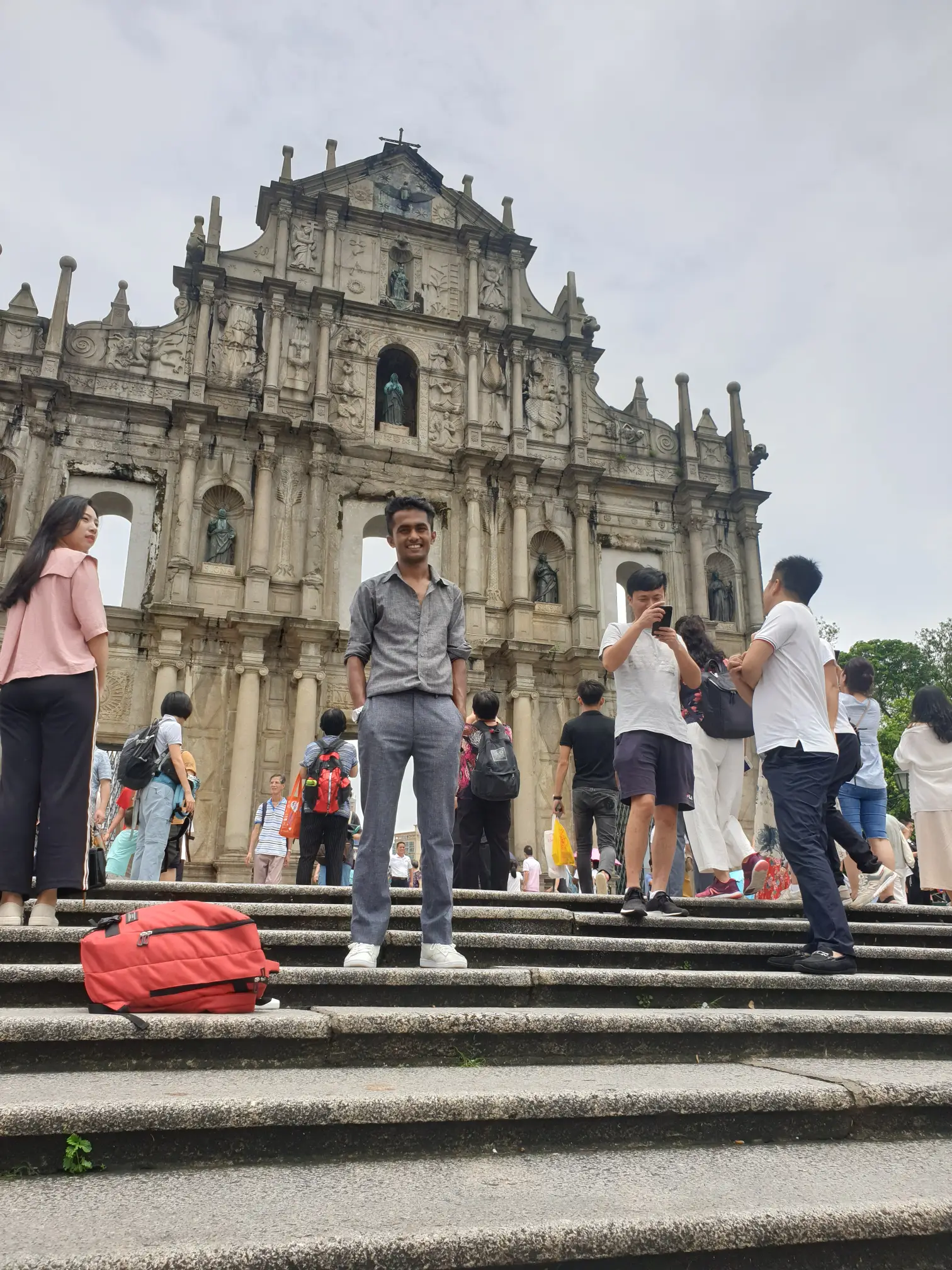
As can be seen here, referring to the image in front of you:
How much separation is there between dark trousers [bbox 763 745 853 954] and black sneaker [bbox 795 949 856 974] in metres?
0.05

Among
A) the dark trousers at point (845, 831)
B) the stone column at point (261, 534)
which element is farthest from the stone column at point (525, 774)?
the dark trousers at point (845, 831)

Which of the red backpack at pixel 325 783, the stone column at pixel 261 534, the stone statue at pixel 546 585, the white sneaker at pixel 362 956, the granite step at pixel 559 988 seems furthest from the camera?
the stone statue at pixel 546 585

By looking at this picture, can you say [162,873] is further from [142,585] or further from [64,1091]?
[142,585]

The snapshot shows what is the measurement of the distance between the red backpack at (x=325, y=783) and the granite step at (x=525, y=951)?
3057mm

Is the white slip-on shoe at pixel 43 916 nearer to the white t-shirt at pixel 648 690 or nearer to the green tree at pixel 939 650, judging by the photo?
the white t-shirt at pixel 648 690

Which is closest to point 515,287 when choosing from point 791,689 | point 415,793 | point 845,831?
point 845,831

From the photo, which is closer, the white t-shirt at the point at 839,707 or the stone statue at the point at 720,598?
the white t-shirt at the point at 839,707

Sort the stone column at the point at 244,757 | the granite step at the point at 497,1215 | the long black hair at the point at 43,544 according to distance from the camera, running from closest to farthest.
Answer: the granite step at the point at 497,1215
the long black hair at the point at 43,544
the stone column at the point at 244,757

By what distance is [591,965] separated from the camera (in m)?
4.38

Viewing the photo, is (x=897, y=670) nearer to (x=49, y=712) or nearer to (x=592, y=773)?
(x=592, y=773)

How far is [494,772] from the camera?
691cm

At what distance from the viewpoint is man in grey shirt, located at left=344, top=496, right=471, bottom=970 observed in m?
3.94

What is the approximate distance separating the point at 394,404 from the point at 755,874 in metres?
14.1

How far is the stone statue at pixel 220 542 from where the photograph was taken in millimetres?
17578
